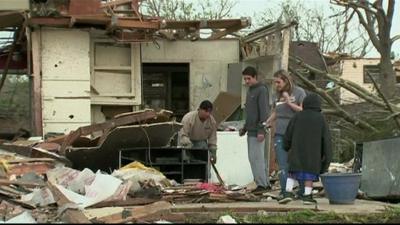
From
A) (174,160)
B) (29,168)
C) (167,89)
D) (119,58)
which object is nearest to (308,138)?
(174,160)

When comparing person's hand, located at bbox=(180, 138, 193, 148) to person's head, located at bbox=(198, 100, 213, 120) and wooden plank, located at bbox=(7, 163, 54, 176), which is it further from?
wooden plank, located at bbox=(7, 163, 54, 176)

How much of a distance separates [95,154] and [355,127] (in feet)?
22.9

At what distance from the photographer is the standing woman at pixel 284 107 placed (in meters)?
9.06

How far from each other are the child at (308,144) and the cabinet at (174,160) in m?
2.96

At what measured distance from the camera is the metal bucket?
8.73 meters

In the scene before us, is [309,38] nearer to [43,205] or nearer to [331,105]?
[331,105]

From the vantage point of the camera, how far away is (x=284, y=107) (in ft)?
30.2

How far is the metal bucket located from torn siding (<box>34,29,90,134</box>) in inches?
260

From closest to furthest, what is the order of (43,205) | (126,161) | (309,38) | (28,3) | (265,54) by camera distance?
A: 1. (43,205)
2. (126,161)
3. (28,3)
4. (265,54)
5. (309,38)

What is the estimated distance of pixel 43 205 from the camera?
27.2 feet

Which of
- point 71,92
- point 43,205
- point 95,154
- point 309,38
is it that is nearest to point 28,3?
point 71,92

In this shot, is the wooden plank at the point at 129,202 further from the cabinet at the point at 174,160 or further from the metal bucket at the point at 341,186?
the cabinet at the point at 174,160

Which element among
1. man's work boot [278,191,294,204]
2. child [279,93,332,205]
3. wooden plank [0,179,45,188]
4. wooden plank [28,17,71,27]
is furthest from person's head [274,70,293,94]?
wooden plank [28,17,71,27]

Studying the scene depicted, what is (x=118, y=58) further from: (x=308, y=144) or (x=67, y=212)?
(x=67, y=212)
